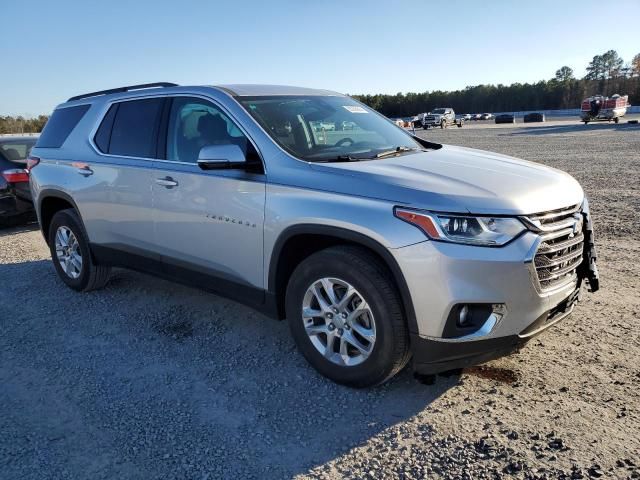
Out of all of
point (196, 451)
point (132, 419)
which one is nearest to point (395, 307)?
point (196, 451)

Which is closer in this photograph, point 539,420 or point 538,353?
point 539,420

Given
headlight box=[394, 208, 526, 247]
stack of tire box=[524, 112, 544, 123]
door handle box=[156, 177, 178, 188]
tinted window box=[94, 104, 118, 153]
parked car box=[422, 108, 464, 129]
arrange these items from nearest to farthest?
headlight box=[394, 208, 526, 247], door handle box=[156, 177, 178, 188], tinted window box=[94, 104, 118, 153], parked car box=[422, 108, 464, 129], stack of tire box=[524, 112, 544, 123]

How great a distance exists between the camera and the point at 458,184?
310 cm

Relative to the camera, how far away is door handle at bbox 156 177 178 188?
164 inches

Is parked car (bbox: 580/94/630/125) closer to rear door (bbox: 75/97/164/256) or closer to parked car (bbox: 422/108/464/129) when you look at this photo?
parked car (bbox: 422/108/464/129)

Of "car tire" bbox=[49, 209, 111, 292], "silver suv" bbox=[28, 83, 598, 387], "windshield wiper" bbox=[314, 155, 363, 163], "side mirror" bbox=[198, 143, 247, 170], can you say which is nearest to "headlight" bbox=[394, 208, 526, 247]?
"silver suv" bbox=[28, 83, 598, 387]

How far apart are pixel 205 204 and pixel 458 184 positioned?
1.83m

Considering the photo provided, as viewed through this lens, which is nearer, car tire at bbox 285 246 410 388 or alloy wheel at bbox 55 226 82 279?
car tire at bbox 285 246 410 388

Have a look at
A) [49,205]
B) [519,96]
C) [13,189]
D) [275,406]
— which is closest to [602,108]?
[13,189]

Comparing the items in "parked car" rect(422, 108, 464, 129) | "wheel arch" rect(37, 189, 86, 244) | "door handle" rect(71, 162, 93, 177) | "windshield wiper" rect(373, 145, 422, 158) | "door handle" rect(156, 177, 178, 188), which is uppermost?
"parked car" rect(422, 108, 464, 129)

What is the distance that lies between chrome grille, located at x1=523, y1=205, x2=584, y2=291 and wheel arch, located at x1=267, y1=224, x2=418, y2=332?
728 mm

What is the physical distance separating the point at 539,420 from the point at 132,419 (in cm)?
232

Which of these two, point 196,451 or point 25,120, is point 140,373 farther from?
point 25,120

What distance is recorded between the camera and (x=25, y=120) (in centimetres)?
4822
